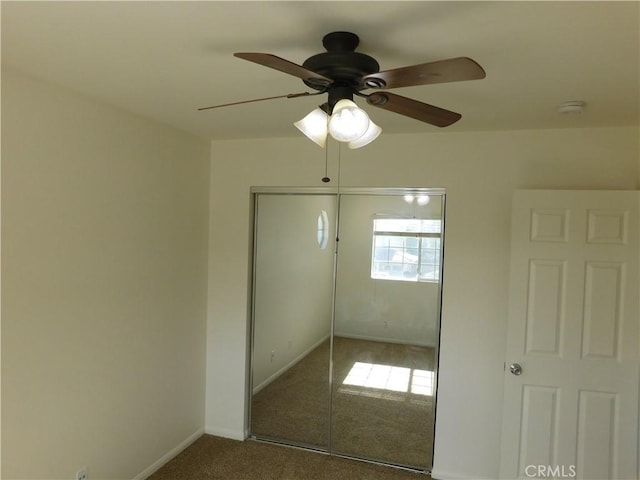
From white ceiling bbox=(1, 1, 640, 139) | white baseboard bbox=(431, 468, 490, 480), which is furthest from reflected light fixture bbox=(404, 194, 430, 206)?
white baseboard bbox=(431, 468, 490, 480)

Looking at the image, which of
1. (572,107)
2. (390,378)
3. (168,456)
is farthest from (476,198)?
(168,456)

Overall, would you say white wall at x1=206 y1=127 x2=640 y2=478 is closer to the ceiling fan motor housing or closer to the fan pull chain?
the fan pull chain

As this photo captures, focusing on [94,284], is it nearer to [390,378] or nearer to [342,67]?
[342,67]

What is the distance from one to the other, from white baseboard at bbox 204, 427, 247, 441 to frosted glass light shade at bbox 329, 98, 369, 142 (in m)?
3.03

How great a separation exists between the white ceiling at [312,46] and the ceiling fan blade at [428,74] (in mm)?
225

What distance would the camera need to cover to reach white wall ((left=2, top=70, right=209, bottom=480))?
6.53 feet

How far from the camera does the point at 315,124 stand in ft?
4.99

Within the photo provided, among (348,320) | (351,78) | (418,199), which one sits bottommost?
(348,320)

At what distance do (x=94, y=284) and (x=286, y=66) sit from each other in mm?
1881

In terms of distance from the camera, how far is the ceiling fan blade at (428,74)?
1.13 metres

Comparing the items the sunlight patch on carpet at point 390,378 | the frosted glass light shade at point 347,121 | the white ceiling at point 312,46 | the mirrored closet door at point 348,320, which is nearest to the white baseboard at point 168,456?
the mirrored closet door at point 348,320

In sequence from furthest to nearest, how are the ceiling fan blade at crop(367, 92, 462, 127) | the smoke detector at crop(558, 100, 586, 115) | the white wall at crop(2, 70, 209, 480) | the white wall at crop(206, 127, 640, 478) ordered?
the white wall at crop(206, 127, 640, 478) → the smoke detector at crop(558, 100, 586, 115) → the white wall at crop(2, 70, 209, 480) → the ceiling fan blade at crop(367, 92, 462, 127)

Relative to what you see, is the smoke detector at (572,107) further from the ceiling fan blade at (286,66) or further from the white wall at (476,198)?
the ceiling fan blade at (286,66)

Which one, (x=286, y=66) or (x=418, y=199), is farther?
(x=418, y=199)
